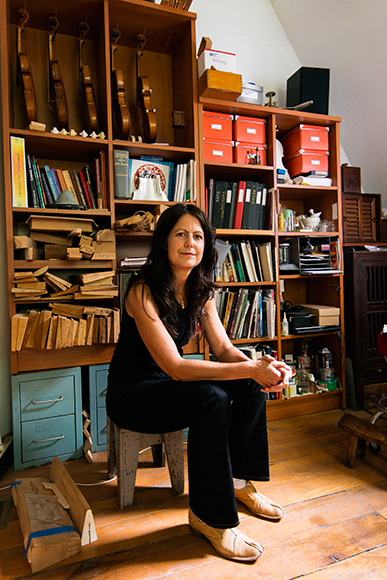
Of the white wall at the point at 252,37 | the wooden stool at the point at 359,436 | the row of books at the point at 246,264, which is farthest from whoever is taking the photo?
the white wall at the point at 252,37

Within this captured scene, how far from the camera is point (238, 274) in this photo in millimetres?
2428

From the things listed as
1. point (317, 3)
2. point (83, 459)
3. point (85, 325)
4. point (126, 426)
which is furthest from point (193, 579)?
point (317, 3)

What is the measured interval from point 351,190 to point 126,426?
92.3 inches

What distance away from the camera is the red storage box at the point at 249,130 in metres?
2.37

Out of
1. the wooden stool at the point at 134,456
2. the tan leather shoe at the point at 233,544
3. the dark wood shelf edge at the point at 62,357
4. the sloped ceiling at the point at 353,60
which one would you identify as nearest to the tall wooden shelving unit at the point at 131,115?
the dark wood shelf edge at the point at 62,357

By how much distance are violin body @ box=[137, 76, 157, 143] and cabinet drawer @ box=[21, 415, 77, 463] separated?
1.71m

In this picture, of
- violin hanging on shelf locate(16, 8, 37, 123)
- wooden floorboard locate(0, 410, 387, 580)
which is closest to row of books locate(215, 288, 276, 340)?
wooden floorboard locate(0, 410, 387, 580)

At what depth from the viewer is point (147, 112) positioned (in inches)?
86.1

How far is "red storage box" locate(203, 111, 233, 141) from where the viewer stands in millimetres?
2303

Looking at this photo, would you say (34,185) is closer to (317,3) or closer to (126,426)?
(126,426)

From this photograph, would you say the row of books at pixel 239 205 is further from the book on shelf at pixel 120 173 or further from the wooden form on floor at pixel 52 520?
the wooden form on floor at pixel 52 520

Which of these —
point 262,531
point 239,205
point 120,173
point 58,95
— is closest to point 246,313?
point 239,205

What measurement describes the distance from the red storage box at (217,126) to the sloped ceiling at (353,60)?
1.10 metres

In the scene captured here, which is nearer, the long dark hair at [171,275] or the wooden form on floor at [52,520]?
the wooden form on floor at [52,520]
